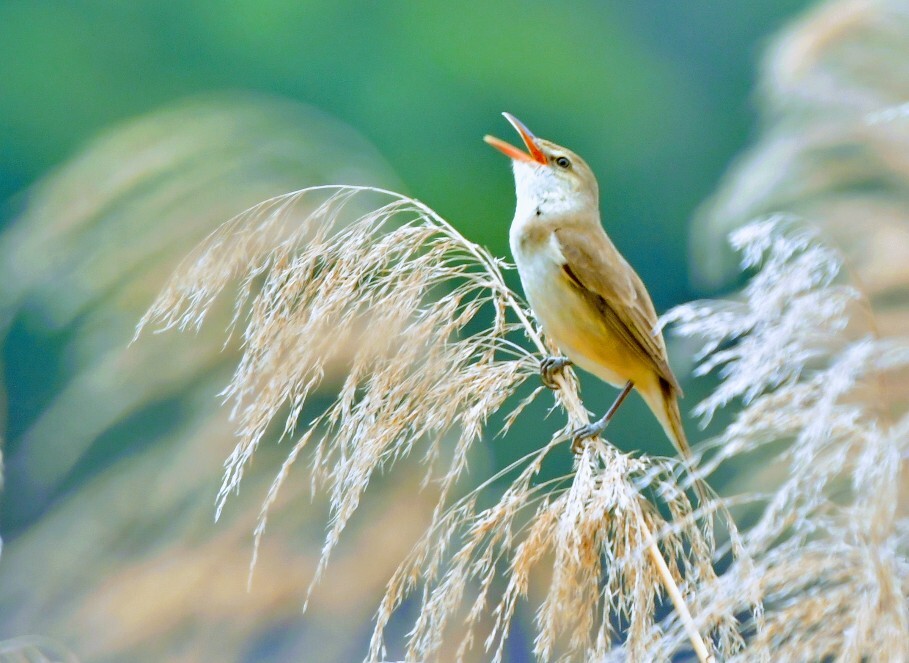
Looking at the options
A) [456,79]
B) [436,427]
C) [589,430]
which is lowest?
[589,430]

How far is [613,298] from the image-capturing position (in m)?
1.36

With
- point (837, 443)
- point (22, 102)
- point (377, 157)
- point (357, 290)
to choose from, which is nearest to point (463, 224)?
point (377, 157)

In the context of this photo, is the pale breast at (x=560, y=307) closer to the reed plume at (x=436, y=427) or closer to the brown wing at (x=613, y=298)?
the brown wing at (x=613, y=298)

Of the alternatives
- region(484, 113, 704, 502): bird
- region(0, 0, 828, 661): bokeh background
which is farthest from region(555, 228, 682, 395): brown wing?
region(0, 0, 828, 661): bokeh background

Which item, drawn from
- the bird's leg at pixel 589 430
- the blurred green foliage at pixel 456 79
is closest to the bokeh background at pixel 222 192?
the blurred green foliage at pixel 456 79

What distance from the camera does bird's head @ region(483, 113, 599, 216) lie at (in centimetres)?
145

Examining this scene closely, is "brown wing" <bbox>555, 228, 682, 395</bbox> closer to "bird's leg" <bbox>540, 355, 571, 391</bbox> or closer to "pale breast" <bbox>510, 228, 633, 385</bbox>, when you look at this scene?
"pale breast" <bbox>510, 228, 633, 385</bbox>

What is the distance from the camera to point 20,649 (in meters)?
1.39

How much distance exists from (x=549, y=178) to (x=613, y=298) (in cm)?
24

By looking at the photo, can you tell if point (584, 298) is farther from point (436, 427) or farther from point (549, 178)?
point (436, 427)

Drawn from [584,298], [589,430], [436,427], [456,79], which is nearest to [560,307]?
[584,298]

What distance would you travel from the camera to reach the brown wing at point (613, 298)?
135 cm

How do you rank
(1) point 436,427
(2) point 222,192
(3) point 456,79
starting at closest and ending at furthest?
(1) point 436,427 < (2) point 222,192 < (3) point 456,79

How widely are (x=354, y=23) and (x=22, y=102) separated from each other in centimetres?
64
